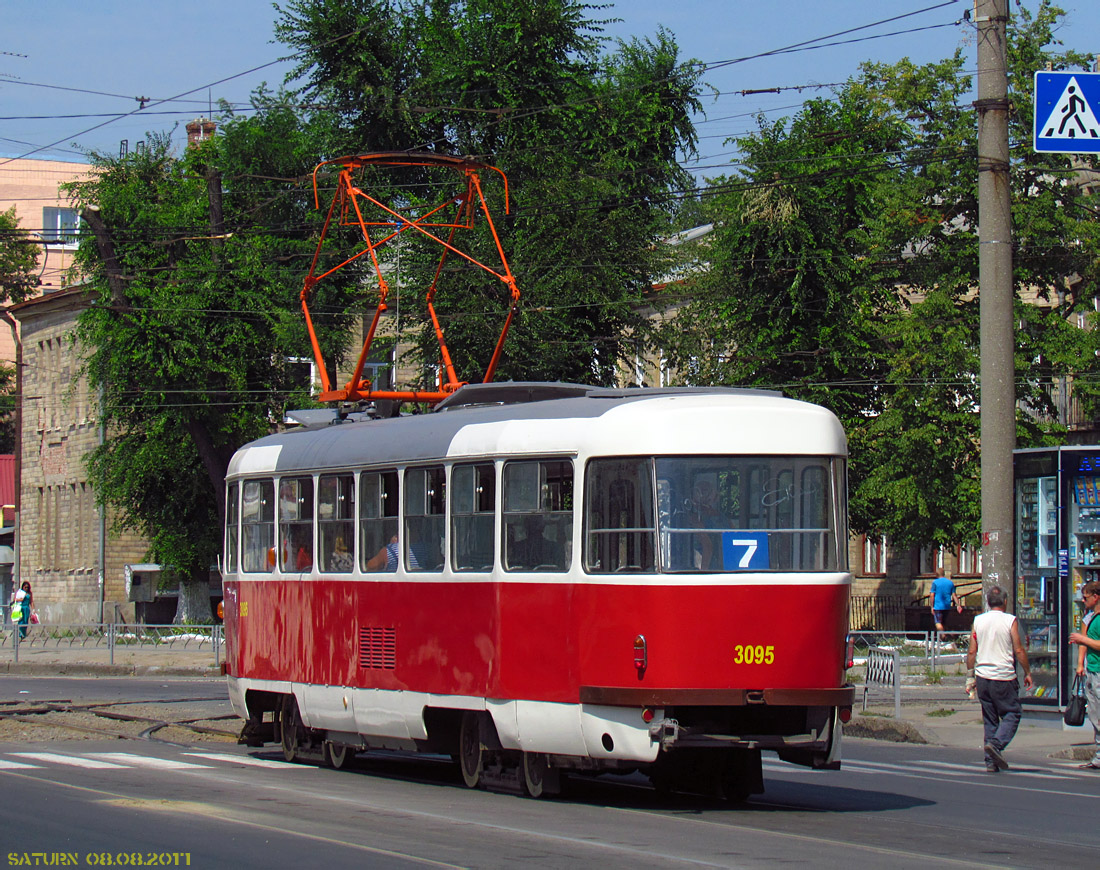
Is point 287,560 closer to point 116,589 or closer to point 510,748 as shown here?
point 510,748

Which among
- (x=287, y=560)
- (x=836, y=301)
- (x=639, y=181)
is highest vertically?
(x=639, y=181)

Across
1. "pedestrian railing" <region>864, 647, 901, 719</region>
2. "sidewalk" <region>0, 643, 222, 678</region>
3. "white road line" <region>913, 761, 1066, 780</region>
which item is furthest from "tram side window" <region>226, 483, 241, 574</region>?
"sidewalk" <region>0, 643, 222, 678</region>

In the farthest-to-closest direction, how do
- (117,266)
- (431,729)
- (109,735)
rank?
1. (117,266)
2. (109,735)
3. (431,729)

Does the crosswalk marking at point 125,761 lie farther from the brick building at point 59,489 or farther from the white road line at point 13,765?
the brick building at point 59,489

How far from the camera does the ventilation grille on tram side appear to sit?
14.4m

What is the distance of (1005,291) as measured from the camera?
63.3 ft

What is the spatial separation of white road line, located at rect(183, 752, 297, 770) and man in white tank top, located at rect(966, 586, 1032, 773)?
243 inches

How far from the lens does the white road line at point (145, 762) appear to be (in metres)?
15.1

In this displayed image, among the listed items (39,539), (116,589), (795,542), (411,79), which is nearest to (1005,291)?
(795,542)

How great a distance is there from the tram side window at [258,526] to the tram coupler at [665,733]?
5.89 m

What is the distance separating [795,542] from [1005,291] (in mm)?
7963

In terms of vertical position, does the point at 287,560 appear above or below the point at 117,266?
below

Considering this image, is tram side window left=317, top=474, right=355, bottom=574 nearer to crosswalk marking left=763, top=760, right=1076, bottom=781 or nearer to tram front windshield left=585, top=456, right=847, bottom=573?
tram front windshield left=585, top=456, right=847, bottom=573

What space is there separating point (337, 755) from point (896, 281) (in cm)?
2823
